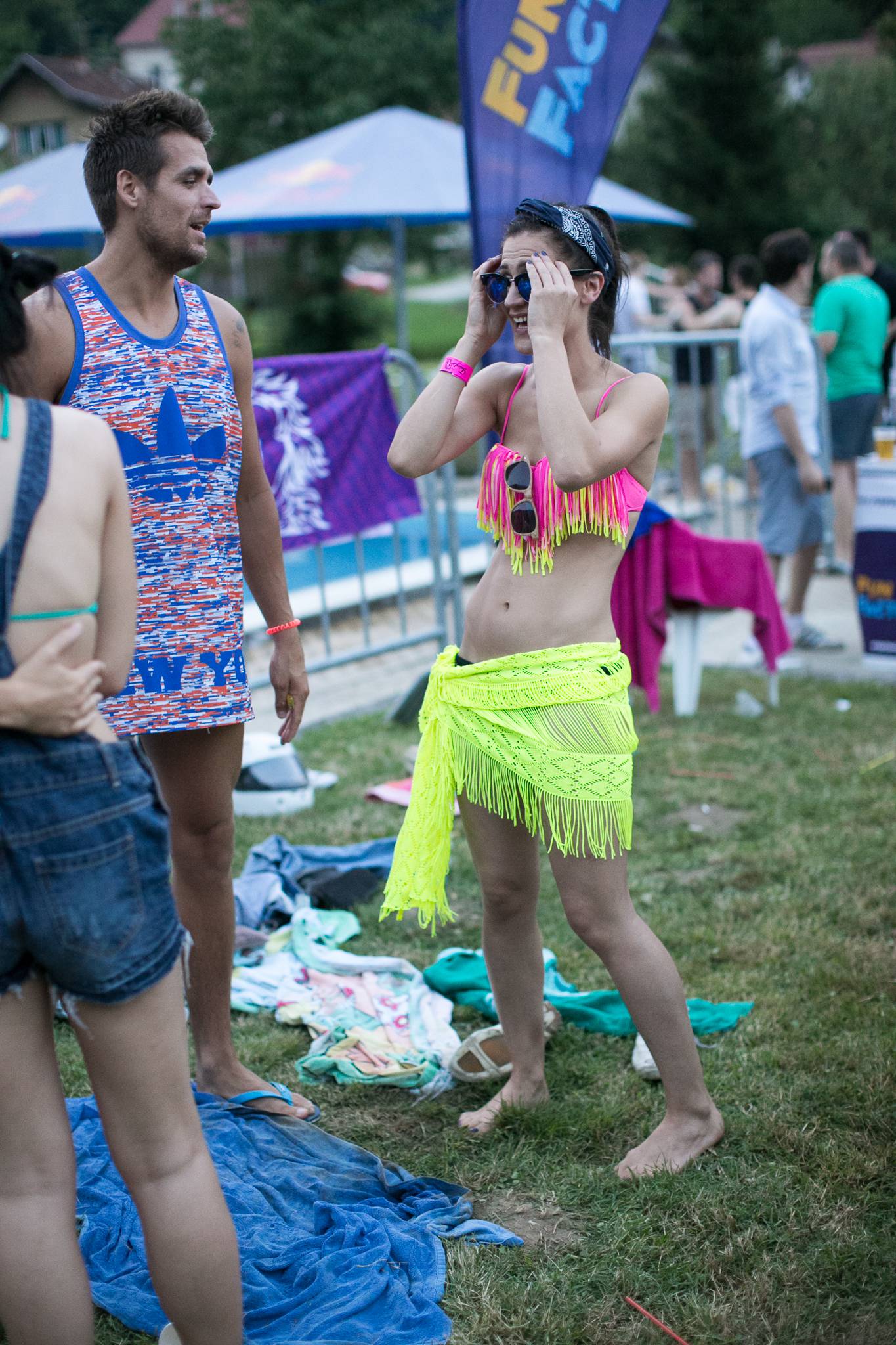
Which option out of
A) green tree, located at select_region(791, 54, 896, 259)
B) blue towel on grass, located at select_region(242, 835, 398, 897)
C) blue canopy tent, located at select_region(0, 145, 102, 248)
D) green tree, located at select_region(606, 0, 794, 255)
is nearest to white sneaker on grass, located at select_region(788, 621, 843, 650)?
blue towel on grass, located at select_region(242, 835, 398, 897)

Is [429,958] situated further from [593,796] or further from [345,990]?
[593,796]

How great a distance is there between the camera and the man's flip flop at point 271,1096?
10.3 feet

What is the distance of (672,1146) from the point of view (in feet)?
9.48

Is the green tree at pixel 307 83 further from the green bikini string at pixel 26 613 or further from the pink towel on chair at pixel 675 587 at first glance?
the green bikini string at pixel 26 613

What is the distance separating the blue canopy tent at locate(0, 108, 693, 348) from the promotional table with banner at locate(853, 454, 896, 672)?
5.26 meters

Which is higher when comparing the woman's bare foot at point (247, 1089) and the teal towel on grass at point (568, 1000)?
the woman's bare foot at point (247, 1089)

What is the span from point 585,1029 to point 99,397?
215cm

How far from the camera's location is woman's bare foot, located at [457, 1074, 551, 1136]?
3.12m

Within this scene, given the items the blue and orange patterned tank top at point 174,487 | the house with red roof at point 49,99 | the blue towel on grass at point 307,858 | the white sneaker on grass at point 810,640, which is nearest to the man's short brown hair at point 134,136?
the blue and orange patterned tank top at point 174,487

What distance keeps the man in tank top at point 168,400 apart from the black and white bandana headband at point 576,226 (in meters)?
0.69

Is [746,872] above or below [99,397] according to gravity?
below

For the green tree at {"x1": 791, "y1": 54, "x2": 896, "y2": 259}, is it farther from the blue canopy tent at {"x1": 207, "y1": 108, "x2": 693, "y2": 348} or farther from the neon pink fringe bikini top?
the neon pink fringe bikini top

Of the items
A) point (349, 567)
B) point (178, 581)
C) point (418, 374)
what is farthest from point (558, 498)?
point (349, 567)

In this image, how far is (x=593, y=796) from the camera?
2.74 meters
